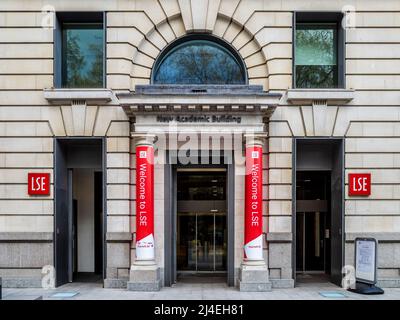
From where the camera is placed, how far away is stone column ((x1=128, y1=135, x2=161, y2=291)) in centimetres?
1252

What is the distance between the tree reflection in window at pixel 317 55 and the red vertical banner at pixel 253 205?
339 centimetres

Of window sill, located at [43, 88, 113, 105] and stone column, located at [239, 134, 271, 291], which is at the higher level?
window sill, located at [43, 88, 113, 105]

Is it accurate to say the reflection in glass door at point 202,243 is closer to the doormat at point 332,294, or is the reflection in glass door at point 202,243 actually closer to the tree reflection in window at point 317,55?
the doormat at point 332,294

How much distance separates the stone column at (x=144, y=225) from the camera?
1252 cm

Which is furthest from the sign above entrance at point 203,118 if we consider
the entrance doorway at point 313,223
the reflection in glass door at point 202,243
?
the reflection in glass door at point 202,243

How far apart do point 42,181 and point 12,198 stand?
3.73ft

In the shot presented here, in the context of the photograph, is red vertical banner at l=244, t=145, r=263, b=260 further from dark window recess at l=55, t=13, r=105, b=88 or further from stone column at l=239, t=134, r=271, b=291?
dark window recess at l=55, t=13, r=105, b=88

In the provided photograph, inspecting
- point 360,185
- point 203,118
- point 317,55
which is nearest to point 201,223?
point 203,118

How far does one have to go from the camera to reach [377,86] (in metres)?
13.5

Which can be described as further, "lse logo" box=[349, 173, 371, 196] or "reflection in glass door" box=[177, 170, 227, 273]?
"reflection in glass door" box=[177, 170, 227, 273]

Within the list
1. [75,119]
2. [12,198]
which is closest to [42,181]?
[12,198]

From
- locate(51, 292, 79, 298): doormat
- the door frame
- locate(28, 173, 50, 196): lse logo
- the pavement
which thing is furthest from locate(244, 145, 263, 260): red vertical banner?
locate(28, 173, 50, 196): lse logo

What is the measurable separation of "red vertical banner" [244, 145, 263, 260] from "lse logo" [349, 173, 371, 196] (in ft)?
10.3
